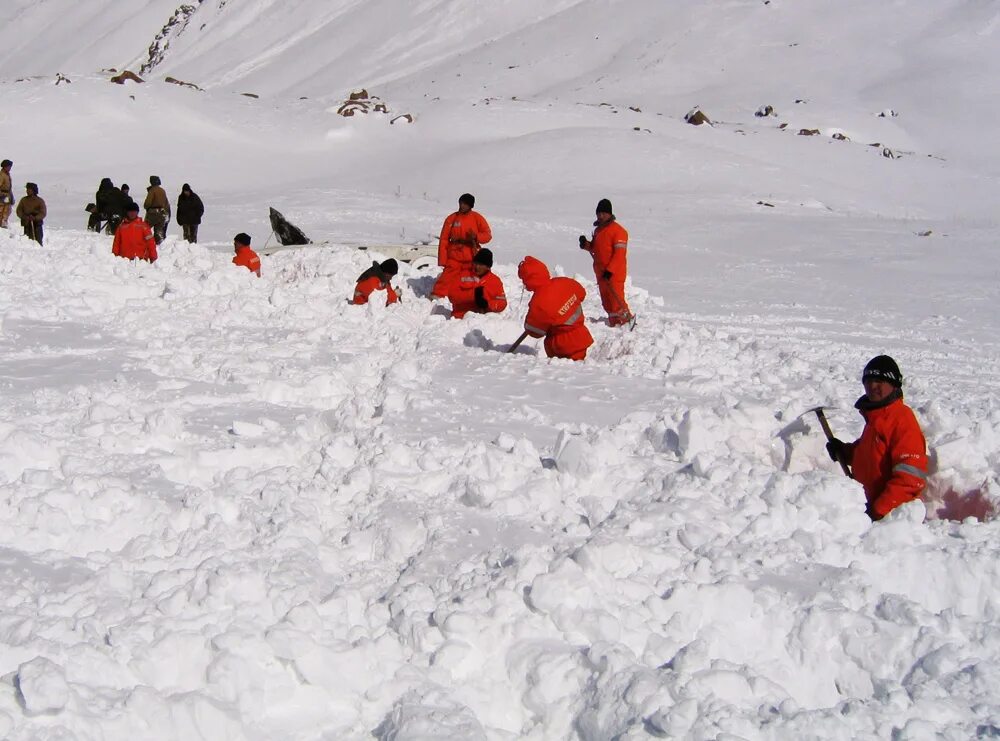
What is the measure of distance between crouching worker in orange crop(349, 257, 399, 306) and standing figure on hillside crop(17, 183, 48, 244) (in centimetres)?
565

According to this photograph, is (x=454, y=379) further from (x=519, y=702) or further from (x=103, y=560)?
(x=519, y=702)

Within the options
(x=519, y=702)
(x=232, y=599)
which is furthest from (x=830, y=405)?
(x=232, y=599)

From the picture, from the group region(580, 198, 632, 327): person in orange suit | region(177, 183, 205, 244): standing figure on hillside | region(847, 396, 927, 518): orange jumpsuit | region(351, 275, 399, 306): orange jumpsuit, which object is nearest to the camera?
region(847, 396, 927, 518): orange jumpsuit

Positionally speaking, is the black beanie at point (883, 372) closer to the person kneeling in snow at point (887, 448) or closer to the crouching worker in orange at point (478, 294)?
the person kneeling in snow at point (887, 448)

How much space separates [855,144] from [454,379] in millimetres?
27117

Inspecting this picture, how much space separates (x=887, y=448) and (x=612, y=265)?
14.0 feet

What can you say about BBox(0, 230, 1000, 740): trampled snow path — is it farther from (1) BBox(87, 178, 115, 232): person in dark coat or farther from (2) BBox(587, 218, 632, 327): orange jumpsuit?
(1) BBox(87, 178, 115, 232): person in dark coat

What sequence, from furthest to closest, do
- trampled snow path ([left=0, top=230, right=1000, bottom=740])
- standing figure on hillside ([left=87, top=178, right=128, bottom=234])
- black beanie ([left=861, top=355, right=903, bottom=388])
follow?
standing figure on hillside ([left=87, top=178, right=128, bottom=234]) < black beanie ([left=861, top=355, right=903, bottom=388]) < trampled snow path ([left=0, top=230, right=1000, bottom=740])

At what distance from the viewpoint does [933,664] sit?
306 centimetres

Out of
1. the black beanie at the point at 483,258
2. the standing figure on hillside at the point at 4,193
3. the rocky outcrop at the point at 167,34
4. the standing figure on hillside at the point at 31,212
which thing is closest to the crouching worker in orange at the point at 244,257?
the black beanie at the point at 483,258

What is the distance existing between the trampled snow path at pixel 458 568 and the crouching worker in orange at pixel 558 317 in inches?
36.0

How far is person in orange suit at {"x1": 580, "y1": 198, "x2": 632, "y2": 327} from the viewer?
8.39 metres

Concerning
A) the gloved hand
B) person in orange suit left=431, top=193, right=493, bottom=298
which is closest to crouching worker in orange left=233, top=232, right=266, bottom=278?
person in orange suit left=431, top=193, right=493, bottom=298

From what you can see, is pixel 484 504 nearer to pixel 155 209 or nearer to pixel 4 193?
pixel 155 209
